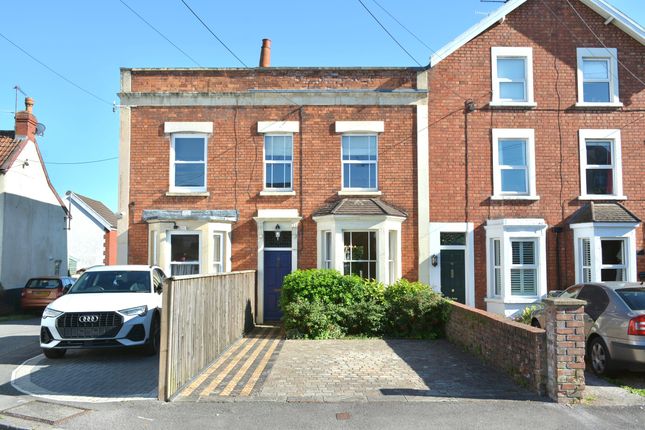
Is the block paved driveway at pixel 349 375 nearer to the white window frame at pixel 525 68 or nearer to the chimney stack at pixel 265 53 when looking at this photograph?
the white window frame at pixel 525 68

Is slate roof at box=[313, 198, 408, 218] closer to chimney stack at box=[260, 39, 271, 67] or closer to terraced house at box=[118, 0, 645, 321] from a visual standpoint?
terraced house at box=[118, 0, 645, 321]

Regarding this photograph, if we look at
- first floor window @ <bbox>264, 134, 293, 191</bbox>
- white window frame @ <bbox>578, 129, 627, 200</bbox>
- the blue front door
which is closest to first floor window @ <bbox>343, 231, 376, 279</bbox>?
the blue front door

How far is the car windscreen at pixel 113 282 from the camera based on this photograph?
1102 cm

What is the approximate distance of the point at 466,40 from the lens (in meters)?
15.7

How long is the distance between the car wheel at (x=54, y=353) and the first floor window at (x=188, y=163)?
6324mm

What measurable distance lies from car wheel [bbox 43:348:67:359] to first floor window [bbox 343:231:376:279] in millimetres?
7289

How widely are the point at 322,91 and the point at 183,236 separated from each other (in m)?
5.64

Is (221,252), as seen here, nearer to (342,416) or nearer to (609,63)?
(342,416)

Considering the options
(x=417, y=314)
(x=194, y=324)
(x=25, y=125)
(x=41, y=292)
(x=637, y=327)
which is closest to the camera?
(x=637, y=327)

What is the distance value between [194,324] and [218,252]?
7.26 metres

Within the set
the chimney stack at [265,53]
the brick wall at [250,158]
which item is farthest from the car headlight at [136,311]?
the chimney stack at [265,53]

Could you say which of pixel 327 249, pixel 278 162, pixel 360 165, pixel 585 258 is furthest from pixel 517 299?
pixel 278 162

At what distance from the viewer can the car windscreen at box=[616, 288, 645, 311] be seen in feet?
26.8

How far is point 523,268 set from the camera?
15.0 metres
